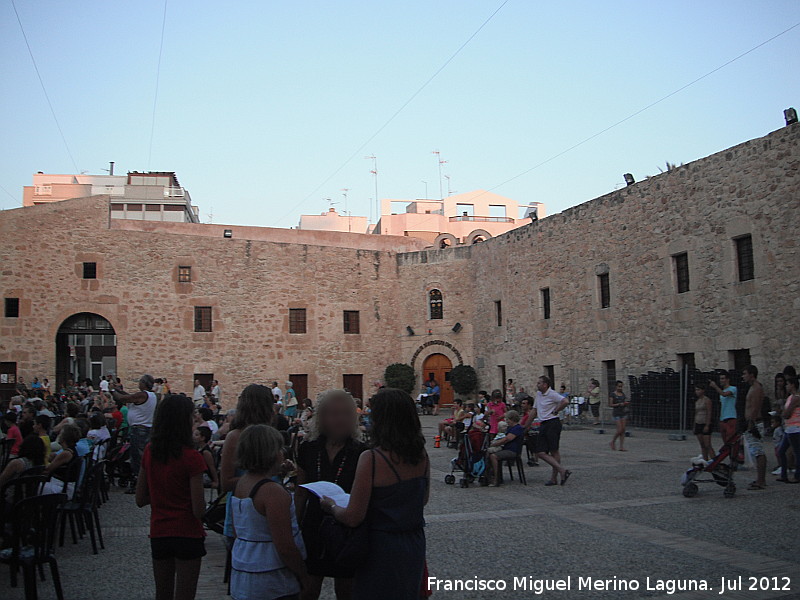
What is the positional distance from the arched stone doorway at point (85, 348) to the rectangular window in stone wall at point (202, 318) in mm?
2894

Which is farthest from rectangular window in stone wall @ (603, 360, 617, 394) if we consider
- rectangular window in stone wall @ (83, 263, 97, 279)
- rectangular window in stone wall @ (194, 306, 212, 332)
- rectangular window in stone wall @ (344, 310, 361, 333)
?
rectangular window in stone wall @ (83, 263, 97, 279)

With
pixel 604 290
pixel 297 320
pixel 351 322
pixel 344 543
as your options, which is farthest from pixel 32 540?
pixel 351 322

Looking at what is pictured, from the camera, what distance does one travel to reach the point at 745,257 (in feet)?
55.9

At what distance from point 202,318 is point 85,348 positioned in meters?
13.5

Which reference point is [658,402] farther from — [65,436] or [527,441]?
[65,436]

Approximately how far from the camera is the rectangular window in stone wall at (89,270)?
85.2 feet

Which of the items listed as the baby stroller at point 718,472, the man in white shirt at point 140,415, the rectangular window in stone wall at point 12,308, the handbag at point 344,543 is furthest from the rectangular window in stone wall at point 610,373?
the rectangular window in stone wall at point 12,308

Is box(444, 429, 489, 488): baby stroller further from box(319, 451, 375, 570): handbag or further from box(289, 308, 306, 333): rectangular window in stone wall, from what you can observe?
box(289, 308, 306, 333): rectangular window in stone wall

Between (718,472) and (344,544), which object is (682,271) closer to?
(718,472)

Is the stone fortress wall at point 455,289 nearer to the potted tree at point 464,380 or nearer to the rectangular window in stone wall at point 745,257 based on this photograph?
the rectangular window in stone wall at point 745,257

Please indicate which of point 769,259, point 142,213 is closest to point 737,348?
point 769,259

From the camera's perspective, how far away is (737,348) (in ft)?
55.6

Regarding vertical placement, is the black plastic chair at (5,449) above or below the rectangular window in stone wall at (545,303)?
below

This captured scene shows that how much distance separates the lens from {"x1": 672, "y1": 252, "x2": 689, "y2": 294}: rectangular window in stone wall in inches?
737
